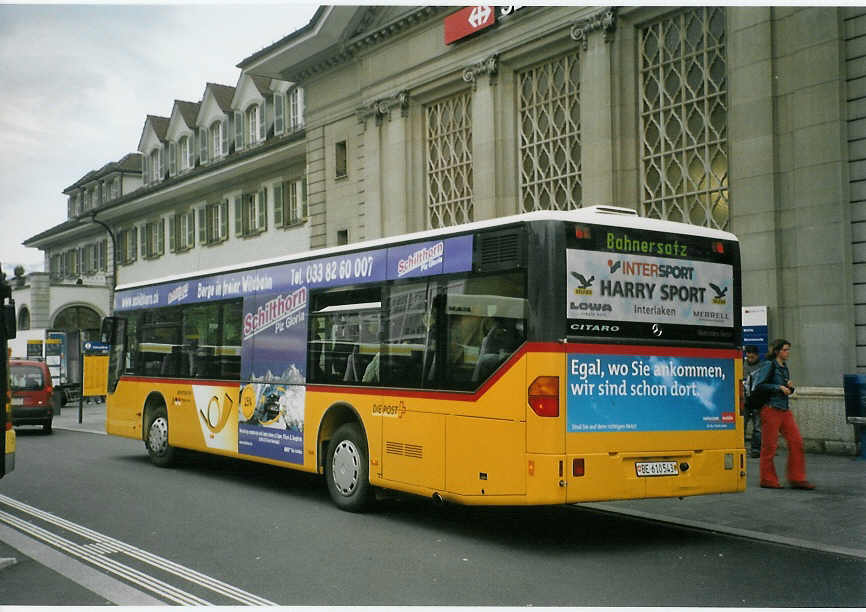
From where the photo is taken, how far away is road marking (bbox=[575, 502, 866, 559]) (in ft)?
27.5

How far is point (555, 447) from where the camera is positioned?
27.6 ft

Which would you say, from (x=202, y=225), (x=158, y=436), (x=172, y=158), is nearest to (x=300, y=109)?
(x=202, y=225)

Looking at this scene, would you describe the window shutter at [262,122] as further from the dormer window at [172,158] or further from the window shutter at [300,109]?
the dormer window at [172,158]

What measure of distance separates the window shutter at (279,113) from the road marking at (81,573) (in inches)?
1149

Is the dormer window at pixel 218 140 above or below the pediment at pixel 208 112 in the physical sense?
below

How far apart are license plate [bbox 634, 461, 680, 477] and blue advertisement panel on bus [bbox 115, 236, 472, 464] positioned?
3.14m

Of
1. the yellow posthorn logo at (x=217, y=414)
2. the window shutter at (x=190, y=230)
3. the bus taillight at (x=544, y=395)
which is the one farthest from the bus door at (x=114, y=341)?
the window shutter at (x=190, y=230)

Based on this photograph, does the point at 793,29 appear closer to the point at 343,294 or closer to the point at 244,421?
the point at 343,294

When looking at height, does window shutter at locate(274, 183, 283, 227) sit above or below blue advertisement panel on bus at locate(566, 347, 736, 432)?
above

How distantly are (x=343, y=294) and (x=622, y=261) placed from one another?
11.9 ft

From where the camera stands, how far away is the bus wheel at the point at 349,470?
10.7 m

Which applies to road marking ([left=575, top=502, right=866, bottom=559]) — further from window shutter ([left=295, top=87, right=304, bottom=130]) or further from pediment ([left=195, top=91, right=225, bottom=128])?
pediment ([left=195, top=91, right=225, bottom=128])

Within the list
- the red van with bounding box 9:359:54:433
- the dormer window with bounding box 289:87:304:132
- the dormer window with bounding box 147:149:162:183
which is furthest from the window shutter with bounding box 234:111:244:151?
the red van with bounding box 9:359:54:433

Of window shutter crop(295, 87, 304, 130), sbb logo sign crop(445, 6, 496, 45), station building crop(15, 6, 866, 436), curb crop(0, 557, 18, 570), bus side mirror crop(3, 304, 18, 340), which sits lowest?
curb crop(0, 557, 18, 570)
